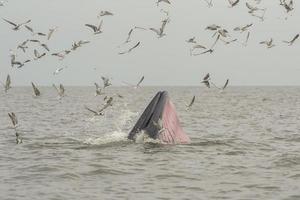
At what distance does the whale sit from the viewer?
18.2m

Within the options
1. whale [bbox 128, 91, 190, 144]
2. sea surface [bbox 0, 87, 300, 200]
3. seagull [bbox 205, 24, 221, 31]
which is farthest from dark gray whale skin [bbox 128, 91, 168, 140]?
seagull [bbox 205, 24, 221, 31]

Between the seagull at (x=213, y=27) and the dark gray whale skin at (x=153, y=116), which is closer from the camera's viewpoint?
the seagull at (x=213, y=27)

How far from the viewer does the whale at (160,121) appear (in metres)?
18.2

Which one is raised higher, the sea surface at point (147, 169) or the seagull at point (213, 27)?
the seagull at point (213, 27)

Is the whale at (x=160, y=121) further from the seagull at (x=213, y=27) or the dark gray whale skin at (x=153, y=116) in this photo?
the seagull at (x=213, y=27)

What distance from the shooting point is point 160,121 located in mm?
17969

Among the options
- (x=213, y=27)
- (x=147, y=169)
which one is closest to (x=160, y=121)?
(x=147, y=169)

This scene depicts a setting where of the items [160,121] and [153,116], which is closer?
[160,121]

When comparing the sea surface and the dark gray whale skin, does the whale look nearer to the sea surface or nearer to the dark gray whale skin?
the dark gray whale skin

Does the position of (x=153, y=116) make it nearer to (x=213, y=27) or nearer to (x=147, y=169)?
(x=147, y=169)

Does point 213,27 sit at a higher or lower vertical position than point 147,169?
higher

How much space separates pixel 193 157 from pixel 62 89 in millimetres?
6322

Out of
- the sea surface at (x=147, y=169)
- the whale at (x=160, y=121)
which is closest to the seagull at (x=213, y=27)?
the sea surface at (x=147, y=169)

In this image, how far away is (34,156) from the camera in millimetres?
17219
